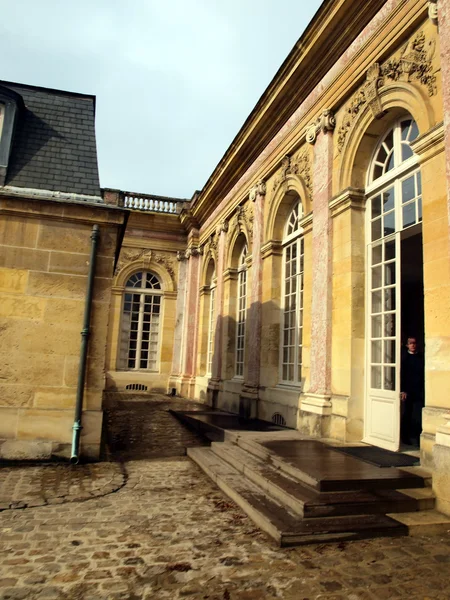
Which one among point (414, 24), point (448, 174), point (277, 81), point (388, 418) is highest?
point (277, 81)

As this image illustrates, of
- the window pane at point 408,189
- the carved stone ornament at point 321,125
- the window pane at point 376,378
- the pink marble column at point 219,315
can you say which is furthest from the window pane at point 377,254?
the pink marble column at point 219,315

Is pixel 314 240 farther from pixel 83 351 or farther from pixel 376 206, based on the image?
pixel 83 351

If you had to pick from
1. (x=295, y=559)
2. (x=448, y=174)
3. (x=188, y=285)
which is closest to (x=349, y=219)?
(x=448, y=174)

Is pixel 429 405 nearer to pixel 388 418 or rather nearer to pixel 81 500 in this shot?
pixel 388 418

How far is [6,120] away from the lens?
589 centimetres

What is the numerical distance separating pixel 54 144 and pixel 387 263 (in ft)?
14.7

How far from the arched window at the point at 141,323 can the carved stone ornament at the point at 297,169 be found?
7.87m

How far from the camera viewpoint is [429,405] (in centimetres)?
455

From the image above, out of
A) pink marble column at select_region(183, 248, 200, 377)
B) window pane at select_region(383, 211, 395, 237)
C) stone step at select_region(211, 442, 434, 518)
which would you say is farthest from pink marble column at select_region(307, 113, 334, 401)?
pink marble column at select_region(183, 248, 200, 377)

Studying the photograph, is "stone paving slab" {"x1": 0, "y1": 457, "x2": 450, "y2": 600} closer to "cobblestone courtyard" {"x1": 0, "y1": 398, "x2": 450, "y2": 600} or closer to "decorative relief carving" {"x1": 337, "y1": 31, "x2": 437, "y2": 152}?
"cobblestone courtyard" {"x1": 0, "y1": 398, "x2": 450, "y2": 600}

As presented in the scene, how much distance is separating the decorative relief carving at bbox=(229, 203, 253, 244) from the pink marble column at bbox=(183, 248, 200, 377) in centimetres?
367

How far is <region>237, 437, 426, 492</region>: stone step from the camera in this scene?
3834 mm

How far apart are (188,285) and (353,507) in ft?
39.8

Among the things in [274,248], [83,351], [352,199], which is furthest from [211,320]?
[83,351]
